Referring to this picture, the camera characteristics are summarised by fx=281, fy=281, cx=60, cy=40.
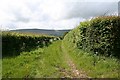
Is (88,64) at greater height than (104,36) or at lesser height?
lesser

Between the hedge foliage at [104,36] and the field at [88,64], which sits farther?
the hedge foliage at [104,36]

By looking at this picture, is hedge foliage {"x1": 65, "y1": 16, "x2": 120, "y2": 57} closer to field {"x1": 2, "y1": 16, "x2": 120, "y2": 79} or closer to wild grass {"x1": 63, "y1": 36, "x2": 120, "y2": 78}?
field {"x1": 2, "y1": 16, "x2": 120, "y2": 79}

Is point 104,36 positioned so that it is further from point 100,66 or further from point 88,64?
point 100,66

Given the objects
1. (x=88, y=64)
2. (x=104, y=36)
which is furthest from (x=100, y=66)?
(x=104, y=36)

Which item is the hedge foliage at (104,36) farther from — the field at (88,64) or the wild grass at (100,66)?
the wild grass at (100,66)

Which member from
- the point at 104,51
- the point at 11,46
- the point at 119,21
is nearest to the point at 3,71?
the point at 104,51

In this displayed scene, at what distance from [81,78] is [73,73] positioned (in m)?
1.55

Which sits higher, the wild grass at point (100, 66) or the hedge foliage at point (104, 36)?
the hedge foliage at point (104, 36)

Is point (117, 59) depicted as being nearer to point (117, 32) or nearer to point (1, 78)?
point (117, 32)

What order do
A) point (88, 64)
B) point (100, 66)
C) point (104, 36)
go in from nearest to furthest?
1. point (100, 66)
2. point (88, 64)
3. point (104, 36)

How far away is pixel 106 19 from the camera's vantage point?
60.6ft

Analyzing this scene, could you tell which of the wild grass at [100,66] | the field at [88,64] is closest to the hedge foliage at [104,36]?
the field at [88,64]

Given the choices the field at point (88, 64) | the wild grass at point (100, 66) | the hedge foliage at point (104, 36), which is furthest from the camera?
the hedge foliage at point (104, 36)

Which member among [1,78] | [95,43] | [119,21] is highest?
[119,21]
